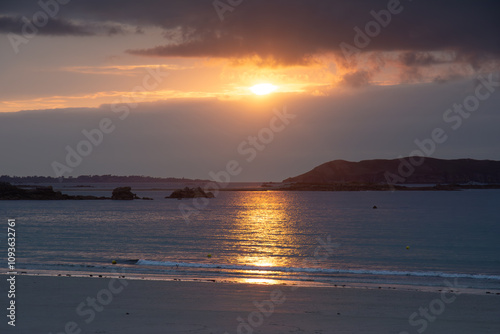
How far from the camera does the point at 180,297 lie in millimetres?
17906

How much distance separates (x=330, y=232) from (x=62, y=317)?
41.6 m

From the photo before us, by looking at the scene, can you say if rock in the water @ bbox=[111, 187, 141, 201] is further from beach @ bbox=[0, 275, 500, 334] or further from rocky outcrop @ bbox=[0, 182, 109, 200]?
beach @ bbox=[0, 275, 500, 334]

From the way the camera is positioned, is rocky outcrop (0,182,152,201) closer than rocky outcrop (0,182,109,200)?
No

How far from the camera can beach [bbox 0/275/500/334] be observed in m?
13.9

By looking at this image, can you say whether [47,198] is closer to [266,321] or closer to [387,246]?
[387,246]

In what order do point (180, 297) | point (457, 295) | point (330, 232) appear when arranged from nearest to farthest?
point (180, 297), point (457, 295), point (330, 232)

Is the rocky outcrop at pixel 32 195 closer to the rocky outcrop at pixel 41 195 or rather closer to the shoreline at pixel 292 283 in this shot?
the rocky outcrop at pixel 41 195

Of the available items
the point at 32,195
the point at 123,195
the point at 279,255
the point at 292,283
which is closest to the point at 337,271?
the point at 292,283

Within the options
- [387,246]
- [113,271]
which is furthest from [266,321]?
[387,246]

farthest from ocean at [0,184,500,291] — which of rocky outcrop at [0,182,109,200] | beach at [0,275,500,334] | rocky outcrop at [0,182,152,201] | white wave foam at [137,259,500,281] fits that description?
→ rocky outcrop at [0,182,109,200]

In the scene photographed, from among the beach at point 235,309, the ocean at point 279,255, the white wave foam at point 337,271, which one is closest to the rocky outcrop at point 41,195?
the ocean at point 279,255

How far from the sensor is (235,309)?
16.0 metres

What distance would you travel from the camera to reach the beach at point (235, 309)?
13852mm

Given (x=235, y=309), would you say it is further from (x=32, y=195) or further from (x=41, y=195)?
(x=32, y=195)
